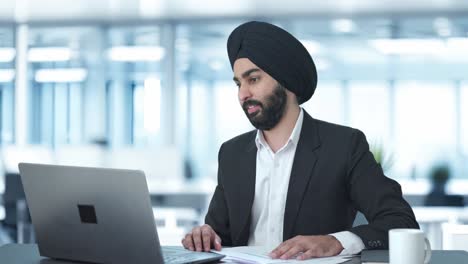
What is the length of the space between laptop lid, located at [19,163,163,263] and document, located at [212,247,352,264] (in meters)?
0.20

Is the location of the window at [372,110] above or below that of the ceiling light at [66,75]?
below

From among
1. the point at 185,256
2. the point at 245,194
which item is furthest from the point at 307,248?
the point at 245,194

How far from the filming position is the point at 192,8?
767 centimetres

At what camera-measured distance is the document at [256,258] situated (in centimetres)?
190

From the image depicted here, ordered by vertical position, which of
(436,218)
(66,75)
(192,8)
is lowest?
(436,218)

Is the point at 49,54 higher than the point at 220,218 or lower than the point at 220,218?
higher

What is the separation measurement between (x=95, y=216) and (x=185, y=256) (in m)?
0.24

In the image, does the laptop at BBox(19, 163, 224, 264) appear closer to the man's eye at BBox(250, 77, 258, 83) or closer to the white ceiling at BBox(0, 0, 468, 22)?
the man's eye at BBox(250, 77, 258, 83)

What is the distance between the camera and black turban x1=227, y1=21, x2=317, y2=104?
2.41m

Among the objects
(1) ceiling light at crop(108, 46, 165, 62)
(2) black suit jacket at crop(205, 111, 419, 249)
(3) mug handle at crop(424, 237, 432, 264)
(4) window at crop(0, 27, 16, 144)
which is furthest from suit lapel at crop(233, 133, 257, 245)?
(4) window at crop(0, 27, 16, 144)

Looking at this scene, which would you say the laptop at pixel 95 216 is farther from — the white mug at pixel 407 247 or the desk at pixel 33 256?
the white mug at pixel 407 247

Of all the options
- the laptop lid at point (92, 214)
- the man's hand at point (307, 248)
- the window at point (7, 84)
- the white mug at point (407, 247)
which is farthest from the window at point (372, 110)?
the white mug at point (407, 247)

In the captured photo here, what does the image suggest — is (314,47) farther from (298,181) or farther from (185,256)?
(185,256)

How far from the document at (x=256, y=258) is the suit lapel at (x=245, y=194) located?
359mm
